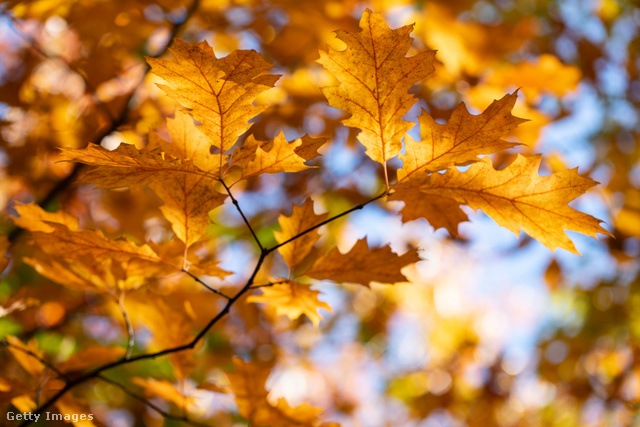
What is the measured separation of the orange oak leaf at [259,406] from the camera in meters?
0.97

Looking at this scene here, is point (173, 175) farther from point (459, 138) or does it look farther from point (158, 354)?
point (459, 138)

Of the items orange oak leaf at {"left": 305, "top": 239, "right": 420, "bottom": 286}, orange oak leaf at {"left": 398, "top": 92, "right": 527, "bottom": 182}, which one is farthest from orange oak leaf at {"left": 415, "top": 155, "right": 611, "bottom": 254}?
orange oak leaf at {"left": 305, "top": 239, "right": 420, "bottom": 286}

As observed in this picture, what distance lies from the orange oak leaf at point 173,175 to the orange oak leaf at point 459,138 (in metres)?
0.34

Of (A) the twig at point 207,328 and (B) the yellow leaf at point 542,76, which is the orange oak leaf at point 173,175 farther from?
(B) the yellow leaf at point 542,76

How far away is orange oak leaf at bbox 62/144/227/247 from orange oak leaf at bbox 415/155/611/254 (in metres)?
0.37

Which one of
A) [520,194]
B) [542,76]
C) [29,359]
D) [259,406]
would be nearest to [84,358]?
[29,359]

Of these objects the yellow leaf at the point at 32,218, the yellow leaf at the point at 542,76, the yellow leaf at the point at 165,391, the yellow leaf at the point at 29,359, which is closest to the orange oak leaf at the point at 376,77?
the yellow leaf at the point at 32,218

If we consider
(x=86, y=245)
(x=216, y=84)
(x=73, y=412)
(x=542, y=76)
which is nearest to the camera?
(x=216, y=84)

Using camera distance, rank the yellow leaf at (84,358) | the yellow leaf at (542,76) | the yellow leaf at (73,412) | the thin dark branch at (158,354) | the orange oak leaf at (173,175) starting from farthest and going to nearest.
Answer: the yellow leaf at (542,76) < the yellow leaf at (84,358) < the yellow leaf at (73,412) < the thin dark branch at (158,354) < the orange oak leaf at (173,175)

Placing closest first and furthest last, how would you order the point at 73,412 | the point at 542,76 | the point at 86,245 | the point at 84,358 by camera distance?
the point at 86,245
the point at 73,412
the point at 84,358
the point at 542,76

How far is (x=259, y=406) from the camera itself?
3.22ft

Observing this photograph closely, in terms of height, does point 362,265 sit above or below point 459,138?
below

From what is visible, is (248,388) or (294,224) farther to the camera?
(248,388)

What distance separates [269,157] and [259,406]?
2.07 ft
